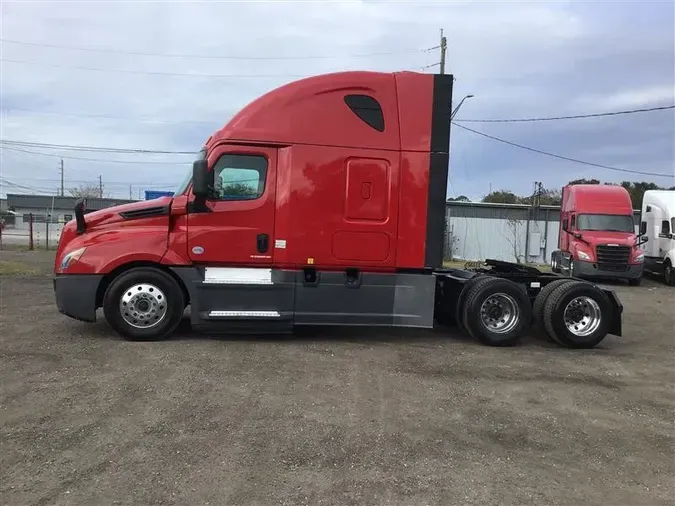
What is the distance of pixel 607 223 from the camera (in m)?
19.7

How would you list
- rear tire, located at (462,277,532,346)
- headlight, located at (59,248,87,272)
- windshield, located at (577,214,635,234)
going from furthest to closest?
windshield, located at (577,214,635,234) → rear tire, located at (462,277,532,346) → headlight, located at (59,248,87,272)

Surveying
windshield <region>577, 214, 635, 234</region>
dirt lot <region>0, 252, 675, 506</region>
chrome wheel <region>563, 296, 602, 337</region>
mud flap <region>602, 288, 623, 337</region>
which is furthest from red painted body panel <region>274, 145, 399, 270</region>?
windshield <region>577, 214, 635, 234</region>

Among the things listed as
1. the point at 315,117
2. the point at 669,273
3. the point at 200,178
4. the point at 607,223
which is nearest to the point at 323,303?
the point at 200,178

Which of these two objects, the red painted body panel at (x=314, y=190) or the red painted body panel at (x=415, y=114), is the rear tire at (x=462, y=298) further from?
the red painted body panel at (x=415, y=114)

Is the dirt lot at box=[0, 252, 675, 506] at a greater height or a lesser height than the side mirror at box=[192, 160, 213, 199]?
lesser

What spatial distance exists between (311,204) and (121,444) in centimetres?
418

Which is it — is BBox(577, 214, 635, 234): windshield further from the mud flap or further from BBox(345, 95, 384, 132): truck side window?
BBox(345, 95, 384, 132): truck side window

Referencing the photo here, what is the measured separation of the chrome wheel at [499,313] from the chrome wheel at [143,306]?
180 inches

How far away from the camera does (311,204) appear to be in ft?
24.9

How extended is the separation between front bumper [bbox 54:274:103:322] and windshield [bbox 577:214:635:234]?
56.9 ft

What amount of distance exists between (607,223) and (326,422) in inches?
707

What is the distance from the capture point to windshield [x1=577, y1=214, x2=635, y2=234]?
19625 millimetres

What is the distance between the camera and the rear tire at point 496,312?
314 inches

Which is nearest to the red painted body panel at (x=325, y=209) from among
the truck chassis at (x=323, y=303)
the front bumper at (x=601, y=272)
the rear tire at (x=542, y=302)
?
the truck chassis at (x=323, y=303)
